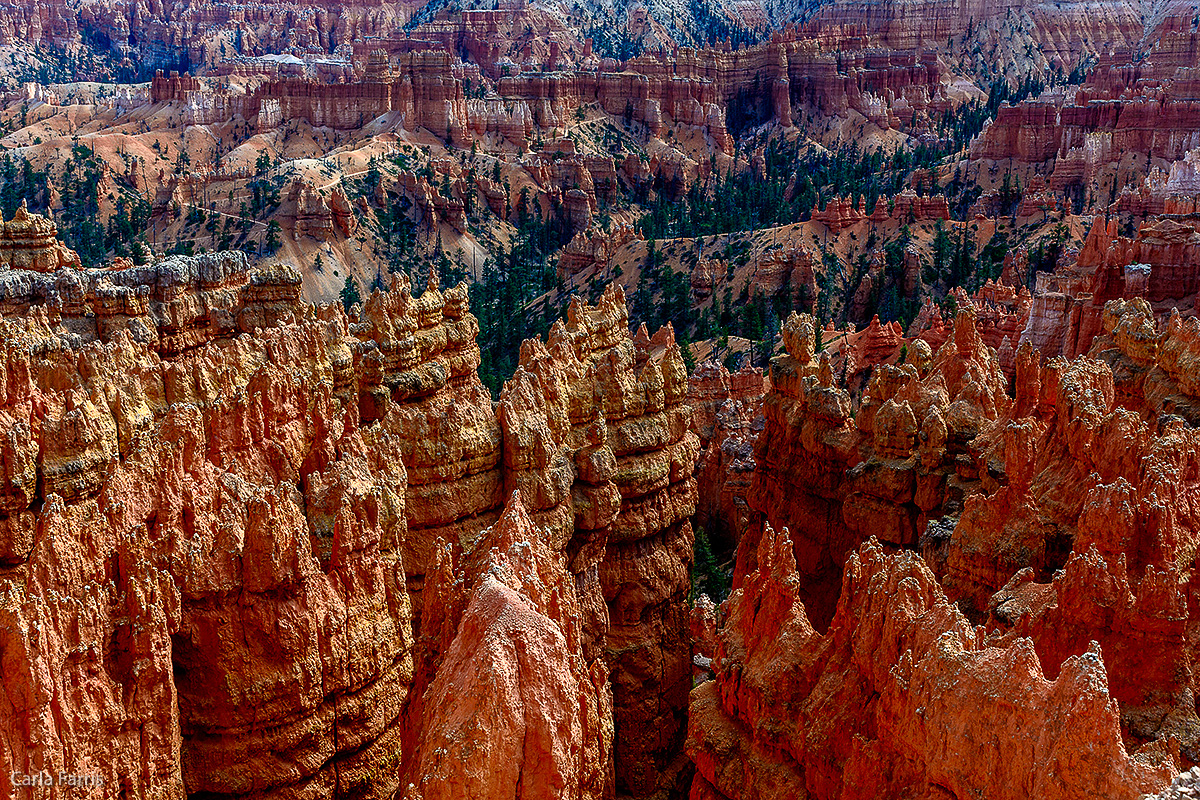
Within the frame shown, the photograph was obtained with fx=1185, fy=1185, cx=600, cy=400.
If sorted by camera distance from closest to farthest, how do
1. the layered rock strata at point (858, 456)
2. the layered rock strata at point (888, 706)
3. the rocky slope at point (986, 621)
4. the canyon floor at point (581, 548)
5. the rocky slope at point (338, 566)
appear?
the layered rock strata at point (888, 706)
the rocky slope at point (986, 621)
the canyon floor at point (581, 548)
the rocky slope at point (338, 566)
the layered rock strata at point (858, 456)

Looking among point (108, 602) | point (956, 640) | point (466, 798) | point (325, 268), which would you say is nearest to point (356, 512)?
point (108, 602)

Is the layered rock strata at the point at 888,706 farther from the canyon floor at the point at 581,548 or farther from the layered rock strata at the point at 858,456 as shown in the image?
the layered rock strata at the point at 858,456

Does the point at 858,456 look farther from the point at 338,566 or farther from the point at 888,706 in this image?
the point at 888,706

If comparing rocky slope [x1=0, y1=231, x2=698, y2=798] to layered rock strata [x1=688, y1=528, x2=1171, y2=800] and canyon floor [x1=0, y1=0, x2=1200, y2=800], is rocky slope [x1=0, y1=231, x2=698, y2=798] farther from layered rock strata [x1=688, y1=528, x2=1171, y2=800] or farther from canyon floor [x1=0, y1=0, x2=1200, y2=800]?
layered rock strata [x1=688, y1=528, x2=1171, y2=800]

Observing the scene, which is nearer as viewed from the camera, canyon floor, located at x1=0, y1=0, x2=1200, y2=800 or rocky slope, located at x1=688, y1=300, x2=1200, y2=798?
rocky slope, located at x1=688, y1=300, x2=1200, y2=798

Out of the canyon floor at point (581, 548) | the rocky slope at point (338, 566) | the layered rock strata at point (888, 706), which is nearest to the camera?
the layered rock strata at point (888, 706)

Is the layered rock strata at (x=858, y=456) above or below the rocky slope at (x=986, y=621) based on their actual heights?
below

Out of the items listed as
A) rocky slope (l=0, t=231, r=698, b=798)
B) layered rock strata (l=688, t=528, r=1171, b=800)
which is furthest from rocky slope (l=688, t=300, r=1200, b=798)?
rocky slope (l=0, t=231, r=698, b=798)

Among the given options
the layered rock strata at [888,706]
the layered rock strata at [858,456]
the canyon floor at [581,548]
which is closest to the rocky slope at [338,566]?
the canyon floor at [581,548]

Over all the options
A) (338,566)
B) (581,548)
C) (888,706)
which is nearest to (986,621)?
(888,706)

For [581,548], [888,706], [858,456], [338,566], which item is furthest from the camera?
[858,456]

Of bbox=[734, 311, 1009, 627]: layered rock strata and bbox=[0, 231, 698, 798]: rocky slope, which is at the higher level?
bbox=[0, 231, 698, 798]: rocky slope
